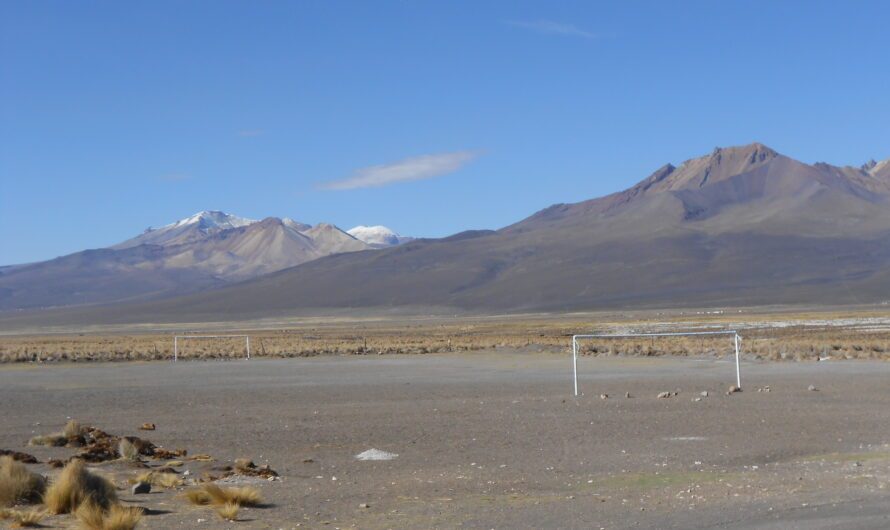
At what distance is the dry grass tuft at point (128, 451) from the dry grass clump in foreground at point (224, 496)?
3725mm

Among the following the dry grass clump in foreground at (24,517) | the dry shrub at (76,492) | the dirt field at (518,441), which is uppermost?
the dry shrub at (76,492)

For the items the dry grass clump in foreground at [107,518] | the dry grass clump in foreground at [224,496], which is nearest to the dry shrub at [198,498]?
the dry grass clump in foreground at [224,496]

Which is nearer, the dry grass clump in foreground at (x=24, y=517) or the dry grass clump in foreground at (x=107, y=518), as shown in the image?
the dry grass clump in foreground at (x=107, y=518)

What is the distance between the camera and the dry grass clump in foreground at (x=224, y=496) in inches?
475

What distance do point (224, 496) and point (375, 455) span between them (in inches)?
169

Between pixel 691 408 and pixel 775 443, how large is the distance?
17.1 feet

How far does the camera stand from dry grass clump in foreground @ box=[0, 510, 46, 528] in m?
10.9

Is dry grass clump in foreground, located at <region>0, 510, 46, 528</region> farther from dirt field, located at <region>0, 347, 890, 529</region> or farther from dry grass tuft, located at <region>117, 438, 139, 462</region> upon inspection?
dry grass tuft, located at <region>117, 438, 139, 462</region>

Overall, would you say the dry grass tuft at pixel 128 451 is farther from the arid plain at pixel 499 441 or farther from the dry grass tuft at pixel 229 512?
the dry grass tuft at pixel 229 512

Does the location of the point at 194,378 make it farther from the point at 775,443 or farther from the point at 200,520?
the point at 200,520

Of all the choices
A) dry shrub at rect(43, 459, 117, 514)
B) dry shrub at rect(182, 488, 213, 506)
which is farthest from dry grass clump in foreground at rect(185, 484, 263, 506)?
dry shrub at rect(43, 459, 117, 514)

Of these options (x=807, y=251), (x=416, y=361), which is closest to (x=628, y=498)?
(x=416, y=361)

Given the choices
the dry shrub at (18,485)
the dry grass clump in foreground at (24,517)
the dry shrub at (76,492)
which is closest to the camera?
the dry grass clump in foreground at (24,517)

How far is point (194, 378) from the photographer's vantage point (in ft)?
114
